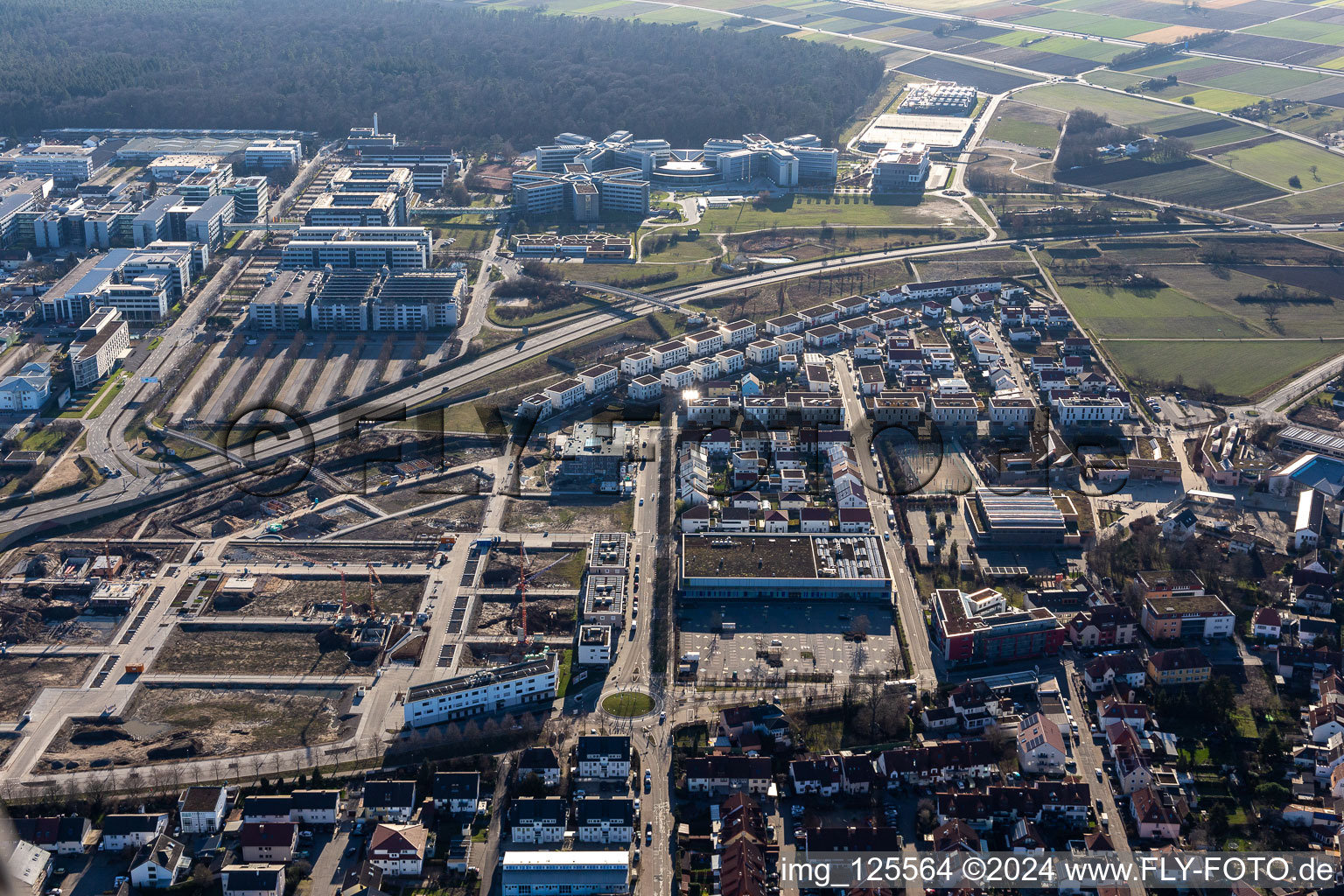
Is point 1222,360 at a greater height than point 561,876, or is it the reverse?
point 1222,360

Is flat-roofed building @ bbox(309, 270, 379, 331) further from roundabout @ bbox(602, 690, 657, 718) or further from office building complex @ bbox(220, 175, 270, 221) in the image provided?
roundabout @ bbox(602, 690, 657, 718)

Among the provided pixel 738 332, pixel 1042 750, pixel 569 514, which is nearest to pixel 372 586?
pixel 569 514

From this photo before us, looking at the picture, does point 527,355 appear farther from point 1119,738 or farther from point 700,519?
point 1119,738

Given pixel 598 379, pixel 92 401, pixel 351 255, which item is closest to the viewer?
pixel 92 401

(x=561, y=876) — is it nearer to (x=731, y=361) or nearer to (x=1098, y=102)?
(x=731, y=361)

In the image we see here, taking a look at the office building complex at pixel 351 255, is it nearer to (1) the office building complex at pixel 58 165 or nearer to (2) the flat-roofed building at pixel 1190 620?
(1) the office building complex at pixel 58 165

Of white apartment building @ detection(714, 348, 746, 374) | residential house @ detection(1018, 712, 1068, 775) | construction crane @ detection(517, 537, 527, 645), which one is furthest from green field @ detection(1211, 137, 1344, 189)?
construction crane @ detection(517, 537, 527, 645)

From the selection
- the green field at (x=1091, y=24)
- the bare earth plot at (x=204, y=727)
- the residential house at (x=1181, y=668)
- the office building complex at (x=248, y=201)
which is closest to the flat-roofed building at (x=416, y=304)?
the office building complex at (x=248, y=201)
